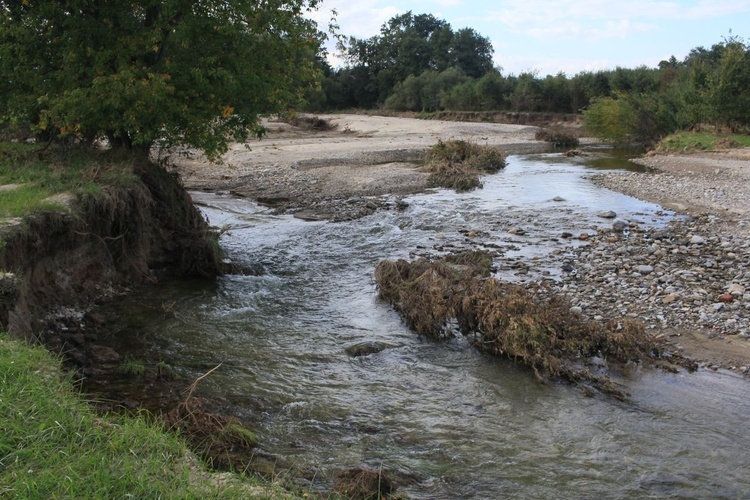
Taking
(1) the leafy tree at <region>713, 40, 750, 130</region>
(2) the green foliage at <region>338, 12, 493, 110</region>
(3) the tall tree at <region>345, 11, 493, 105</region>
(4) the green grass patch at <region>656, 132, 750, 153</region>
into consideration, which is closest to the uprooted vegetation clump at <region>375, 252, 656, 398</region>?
(4) the green grass patch at <region>656, 132, 750, 153</region>

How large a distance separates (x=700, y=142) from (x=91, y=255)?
113 feet

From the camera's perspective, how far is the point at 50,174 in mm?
11734

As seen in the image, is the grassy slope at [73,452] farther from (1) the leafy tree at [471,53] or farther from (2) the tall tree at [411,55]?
(1) the leafy tree at [471,53]

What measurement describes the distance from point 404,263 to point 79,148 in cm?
798

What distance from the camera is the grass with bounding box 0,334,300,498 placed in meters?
3.95

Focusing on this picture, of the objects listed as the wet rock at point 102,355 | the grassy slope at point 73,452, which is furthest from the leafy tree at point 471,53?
the grassy slope at point 73,452

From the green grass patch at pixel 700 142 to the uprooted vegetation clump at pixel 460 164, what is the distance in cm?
1209

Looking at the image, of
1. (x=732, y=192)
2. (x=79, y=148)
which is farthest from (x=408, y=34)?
(x=79, y=148)

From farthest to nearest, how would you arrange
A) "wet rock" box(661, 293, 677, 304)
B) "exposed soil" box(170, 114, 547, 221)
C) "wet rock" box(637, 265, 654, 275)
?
"exposed soil" box(170, 114, 547, 221), "wet rock" box(637, 265, 654, 275), "wet rock" box(661, 293, 677, 304)

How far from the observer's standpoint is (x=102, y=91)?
39.2 ft

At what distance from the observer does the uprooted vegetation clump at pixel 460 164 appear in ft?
83.4

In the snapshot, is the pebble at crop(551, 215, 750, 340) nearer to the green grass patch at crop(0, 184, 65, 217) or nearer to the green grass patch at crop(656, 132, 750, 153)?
the green grass patch at crop(0, 184, 65, 217)

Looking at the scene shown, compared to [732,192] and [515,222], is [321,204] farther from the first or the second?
[732,192]

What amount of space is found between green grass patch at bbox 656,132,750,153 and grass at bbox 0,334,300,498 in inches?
1405
